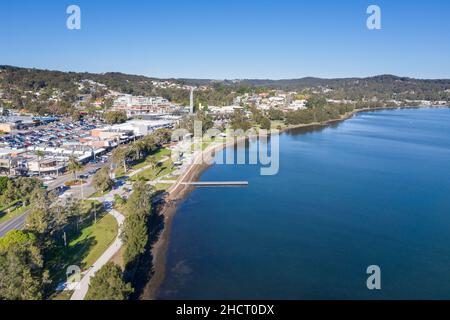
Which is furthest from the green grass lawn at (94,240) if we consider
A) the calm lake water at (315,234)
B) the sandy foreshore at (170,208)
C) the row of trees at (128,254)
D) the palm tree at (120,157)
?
the palm tree at (120,157)

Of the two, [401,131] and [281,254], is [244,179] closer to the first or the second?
[281,254]

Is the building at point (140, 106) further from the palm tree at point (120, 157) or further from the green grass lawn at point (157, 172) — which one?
the palm tree at point (120, 157)

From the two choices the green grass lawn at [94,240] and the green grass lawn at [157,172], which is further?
the green grass lawn at [157,172]

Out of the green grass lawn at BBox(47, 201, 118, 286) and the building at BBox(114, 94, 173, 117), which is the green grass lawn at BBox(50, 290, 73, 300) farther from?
the building at BBox(114, 94, 173, 117)

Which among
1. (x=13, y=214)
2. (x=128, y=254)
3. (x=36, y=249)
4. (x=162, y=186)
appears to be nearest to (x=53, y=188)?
(x=13, y=214)

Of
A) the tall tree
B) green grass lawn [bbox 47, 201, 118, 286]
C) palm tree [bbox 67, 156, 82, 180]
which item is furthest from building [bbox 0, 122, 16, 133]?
the tall tree

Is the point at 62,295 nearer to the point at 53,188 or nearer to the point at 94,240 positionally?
the point at 94,240

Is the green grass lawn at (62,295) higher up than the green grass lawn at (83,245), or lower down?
lower down

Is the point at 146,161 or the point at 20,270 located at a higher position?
the point at 146,161

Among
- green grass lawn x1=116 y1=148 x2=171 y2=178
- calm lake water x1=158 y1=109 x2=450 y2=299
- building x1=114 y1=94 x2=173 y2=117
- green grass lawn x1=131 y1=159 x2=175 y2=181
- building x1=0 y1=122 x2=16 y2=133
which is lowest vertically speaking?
calm lake water x1=158 y1=109 x2=450 y2=299
